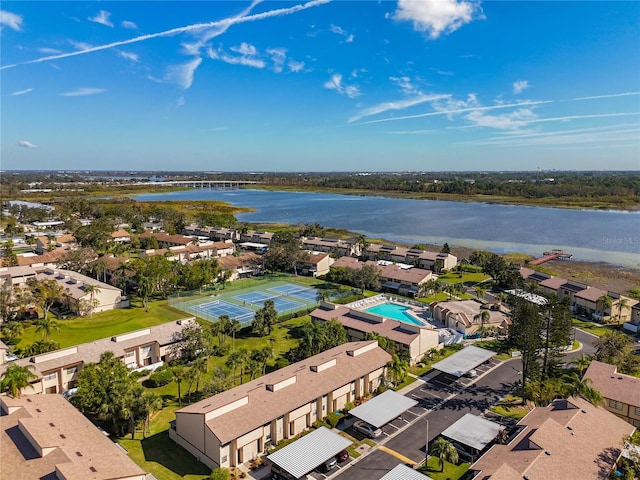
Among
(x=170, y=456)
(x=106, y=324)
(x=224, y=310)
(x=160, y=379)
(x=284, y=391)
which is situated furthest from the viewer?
(x=224, y=310)

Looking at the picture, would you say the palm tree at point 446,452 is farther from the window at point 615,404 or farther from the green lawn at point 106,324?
the green lawn at point 106,324

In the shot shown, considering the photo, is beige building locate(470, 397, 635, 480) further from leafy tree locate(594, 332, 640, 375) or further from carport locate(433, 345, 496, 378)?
leafy tree locate(594, 332, 640, 375)

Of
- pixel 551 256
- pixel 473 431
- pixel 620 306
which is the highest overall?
pixel 551 256

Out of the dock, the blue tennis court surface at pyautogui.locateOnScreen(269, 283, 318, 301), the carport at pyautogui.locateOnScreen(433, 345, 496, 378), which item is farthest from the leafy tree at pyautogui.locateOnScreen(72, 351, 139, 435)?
the dock

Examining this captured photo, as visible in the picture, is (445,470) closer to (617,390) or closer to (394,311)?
(617,390)

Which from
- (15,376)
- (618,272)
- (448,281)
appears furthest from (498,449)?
(618,272)

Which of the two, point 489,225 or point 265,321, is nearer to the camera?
point 265,321

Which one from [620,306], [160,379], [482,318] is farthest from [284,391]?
[620,306]

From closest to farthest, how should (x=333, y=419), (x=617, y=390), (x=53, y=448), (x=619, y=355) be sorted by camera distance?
(x=53, y=448) < (x=333, y=419) < (x=617, y=390) < (x=619, y=355)
